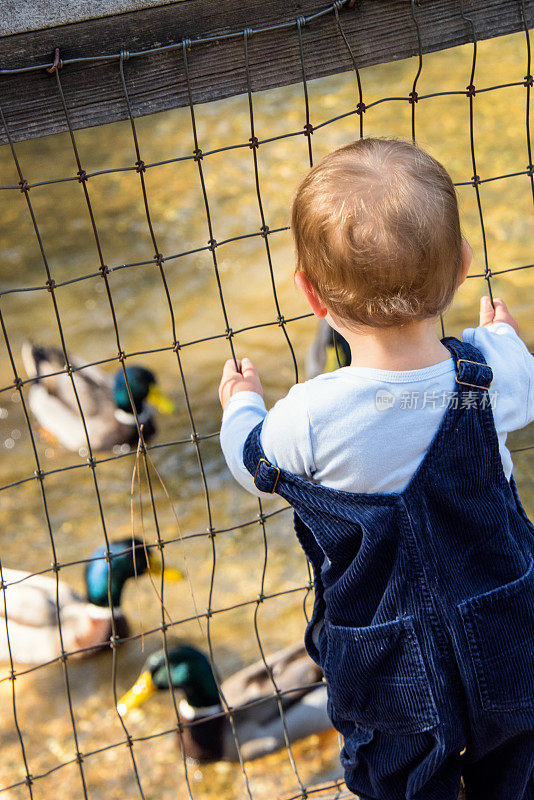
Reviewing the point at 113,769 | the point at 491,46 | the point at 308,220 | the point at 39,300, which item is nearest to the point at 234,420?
the point at 308,220

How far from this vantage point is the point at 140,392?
355 centimetres

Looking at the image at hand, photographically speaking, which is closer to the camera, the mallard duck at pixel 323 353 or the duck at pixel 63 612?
the duck at pixel 63 612

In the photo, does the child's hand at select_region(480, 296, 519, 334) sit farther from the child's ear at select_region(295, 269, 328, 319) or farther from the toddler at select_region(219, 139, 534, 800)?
the child's ear at select_region(295, 269, 328, 319)

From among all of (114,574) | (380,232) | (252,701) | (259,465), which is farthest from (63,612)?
(380,232)

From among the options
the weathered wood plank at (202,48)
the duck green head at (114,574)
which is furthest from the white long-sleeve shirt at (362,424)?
the duck green head at (114,574)

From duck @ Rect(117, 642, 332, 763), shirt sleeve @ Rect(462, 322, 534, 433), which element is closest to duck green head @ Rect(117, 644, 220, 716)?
duck @ Rect(117, 642, 332, 763)

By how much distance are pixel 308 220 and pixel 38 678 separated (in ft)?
6.97

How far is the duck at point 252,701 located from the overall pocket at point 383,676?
1.03m

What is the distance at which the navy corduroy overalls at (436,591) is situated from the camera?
3.45ft

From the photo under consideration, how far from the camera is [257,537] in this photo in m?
2.99

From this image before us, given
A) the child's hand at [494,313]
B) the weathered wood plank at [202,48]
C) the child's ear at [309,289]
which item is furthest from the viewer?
the child's hand at [494,313]

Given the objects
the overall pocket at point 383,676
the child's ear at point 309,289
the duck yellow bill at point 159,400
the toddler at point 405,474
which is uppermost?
the child's ear at point 309,289

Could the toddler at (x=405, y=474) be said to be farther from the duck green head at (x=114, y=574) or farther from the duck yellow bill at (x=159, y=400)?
the duck yellow bill at (x=159, y=400)

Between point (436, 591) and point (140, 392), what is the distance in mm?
2603
